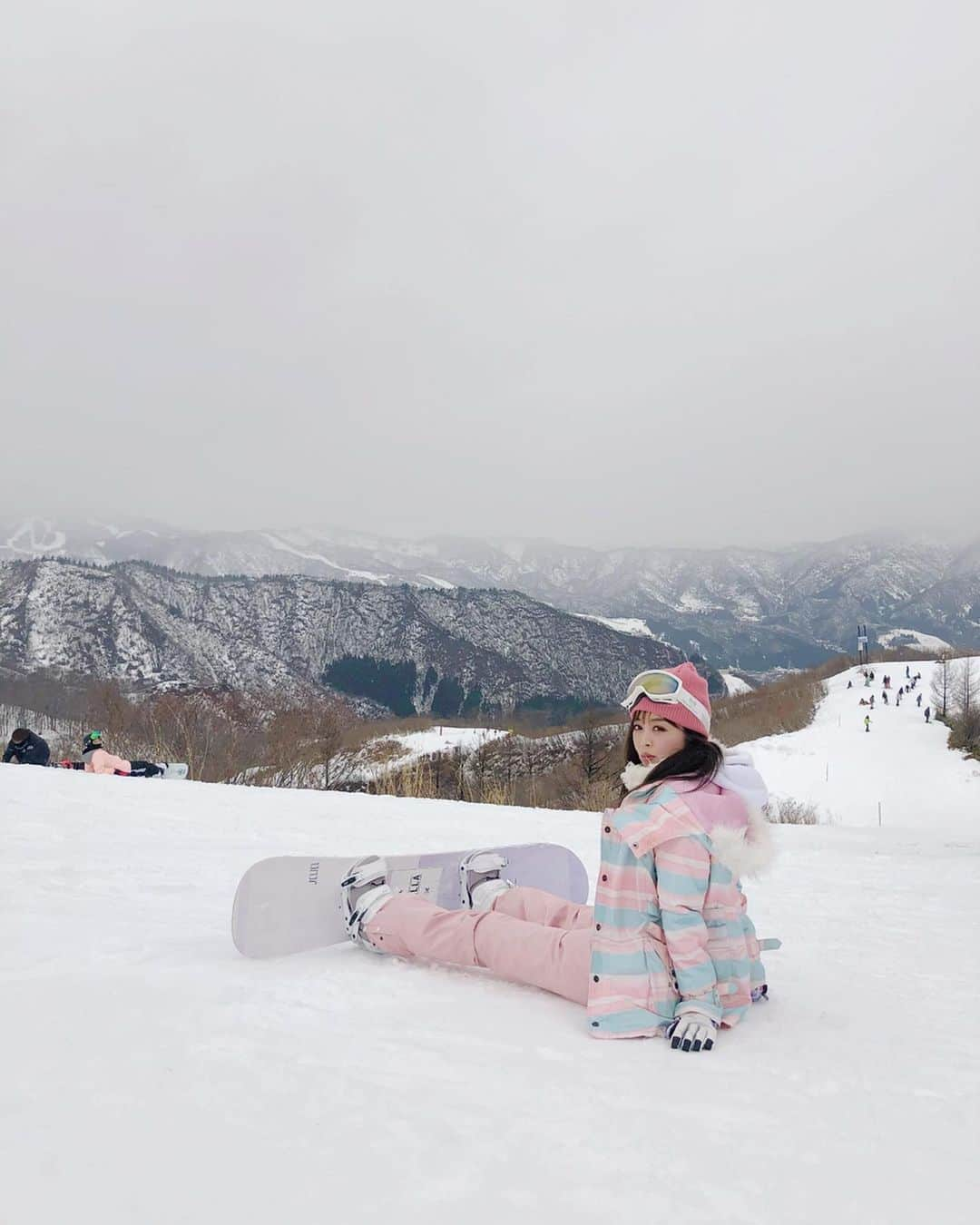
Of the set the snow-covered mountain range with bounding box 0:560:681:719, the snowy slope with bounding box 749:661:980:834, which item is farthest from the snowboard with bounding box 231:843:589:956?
the snow-covered mountain range with bounding box 0:560:681:719

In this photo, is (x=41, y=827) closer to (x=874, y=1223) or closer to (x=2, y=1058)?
(x=2, y=1058)

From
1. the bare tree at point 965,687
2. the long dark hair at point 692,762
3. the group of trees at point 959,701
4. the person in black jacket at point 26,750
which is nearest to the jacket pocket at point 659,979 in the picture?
the long dark hair at point 692,762

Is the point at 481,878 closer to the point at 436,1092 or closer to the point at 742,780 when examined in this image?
the point at 742,780

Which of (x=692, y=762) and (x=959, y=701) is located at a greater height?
(x=959, y=701)

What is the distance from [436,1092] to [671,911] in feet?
2.91

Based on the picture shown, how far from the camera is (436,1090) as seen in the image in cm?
183

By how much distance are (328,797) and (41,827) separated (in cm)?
354

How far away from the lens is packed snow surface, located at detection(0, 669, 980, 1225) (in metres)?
1.40

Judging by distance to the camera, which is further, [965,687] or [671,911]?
[965,687]

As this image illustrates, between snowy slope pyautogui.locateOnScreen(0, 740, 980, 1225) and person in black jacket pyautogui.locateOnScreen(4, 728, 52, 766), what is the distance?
757 centimetres

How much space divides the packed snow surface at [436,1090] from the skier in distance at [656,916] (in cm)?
8

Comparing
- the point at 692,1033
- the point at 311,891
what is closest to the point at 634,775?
the point at 692,1033

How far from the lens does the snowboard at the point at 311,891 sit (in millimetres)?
3000

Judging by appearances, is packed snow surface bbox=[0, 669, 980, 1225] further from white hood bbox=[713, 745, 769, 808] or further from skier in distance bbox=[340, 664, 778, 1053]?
white hood bbox=[713, 745, 769, 808]
